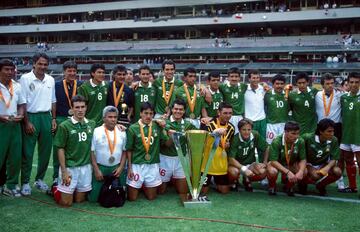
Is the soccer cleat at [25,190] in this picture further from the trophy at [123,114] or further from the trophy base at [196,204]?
the trophy base at [196,204]

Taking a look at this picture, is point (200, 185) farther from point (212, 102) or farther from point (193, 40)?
point (193, 40)

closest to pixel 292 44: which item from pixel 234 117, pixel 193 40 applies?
pixel 193 40

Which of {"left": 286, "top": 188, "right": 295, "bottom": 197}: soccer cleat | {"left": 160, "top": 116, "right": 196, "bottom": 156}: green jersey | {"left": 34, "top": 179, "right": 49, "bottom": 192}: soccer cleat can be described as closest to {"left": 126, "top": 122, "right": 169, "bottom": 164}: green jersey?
{"left": 160, "top": 116, "right": 196, "bottom": 156}: green jersey

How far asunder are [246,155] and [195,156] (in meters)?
1.20

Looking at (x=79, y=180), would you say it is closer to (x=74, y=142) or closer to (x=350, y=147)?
(x=74, y=142)

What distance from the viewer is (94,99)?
20.6ft

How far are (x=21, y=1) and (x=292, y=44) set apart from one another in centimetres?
3303

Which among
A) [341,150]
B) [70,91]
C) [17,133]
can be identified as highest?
[70,91]

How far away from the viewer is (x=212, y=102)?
287 inches

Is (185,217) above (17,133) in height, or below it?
below

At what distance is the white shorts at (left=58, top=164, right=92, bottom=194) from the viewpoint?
5242mm

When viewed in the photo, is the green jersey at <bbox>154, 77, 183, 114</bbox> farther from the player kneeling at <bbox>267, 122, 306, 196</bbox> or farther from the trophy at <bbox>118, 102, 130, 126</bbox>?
the player kneeling at <bbox>267, 122, 306, 196</bbox>

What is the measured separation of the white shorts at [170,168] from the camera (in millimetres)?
6039

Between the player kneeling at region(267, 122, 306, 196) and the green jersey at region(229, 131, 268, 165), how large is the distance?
0.31 m
